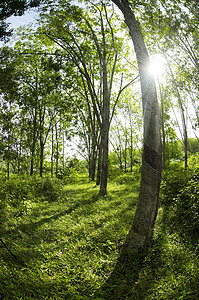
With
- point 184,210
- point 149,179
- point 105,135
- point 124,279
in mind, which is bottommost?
point 124,279

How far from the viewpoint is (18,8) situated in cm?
425

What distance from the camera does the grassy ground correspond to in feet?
7.84

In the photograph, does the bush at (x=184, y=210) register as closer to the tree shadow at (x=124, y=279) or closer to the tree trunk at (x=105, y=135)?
the tree shadow at (x=124, y=279)

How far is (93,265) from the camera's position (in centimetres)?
300

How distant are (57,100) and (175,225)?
→ 12.5 metres

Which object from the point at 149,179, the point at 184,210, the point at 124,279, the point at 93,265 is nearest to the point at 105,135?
the point at 184,210

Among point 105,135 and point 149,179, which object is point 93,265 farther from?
point 105,135

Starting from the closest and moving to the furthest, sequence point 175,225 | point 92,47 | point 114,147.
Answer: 1. point 175,225
2. point 92,47
3. point 114,147

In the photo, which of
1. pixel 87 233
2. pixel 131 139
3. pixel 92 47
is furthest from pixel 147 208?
pixel 131 139

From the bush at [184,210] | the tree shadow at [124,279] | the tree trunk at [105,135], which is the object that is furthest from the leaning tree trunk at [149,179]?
the tree trunk at [105,135]

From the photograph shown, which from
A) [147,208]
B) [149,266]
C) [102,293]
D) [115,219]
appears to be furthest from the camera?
[115,219]

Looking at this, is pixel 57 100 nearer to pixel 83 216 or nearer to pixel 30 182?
pixel 30 182

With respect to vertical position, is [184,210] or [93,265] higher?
[184,210]

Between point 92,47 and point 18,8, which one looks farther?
point 92,47
